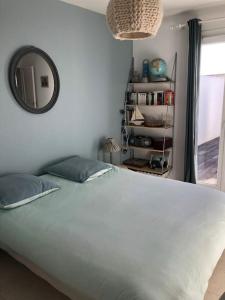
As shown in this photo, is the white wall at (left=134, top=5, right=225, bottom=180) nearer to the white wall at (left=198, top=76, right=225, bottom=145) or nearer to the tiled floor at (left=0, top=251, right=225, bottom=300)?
the white wall at (left=198, top=76, right=225, bottom=145)

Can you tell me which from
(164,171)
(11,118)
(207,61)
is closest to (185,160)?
(164,171)

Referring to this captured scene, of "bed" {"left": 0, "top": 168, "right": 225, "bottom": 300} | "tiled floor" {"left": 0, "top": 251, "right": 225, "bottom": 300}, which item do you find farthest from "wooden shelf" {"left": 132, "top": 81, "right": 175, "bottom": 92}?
"tiled floor" {"left": 0, "top": 251, "right": 225, "bottom": 300}

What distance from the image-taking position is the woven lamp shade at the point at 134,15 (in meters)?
1.42

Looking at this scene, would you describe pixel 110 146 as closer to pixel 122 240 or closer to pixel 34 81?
pixel 34 81

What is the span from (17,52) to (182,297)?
242 centimetres

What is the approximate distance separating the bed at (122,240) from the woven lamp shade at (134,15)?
127cm

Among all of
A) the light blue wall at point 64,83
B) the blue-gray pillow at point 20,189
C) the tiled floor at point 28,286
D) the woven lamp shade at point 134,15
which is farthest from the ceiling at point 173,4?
the tiled floor at point 28,286

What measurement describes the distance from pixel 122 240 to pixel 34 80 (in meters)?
1.89

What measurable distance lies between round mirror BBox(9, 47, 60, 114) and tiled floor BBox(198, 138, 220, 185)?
2.16 m

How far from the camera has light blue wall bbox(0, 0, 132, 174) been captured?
2.44 metres

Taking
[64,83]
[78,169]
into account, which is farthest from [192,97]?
[78,169]

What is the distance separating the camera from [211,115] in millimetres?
3449

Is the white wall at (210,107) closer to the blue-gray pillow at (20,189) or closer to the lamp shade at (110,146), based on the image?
the lamp shade at (110,146)

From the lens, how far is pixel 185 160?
344 centimetres
